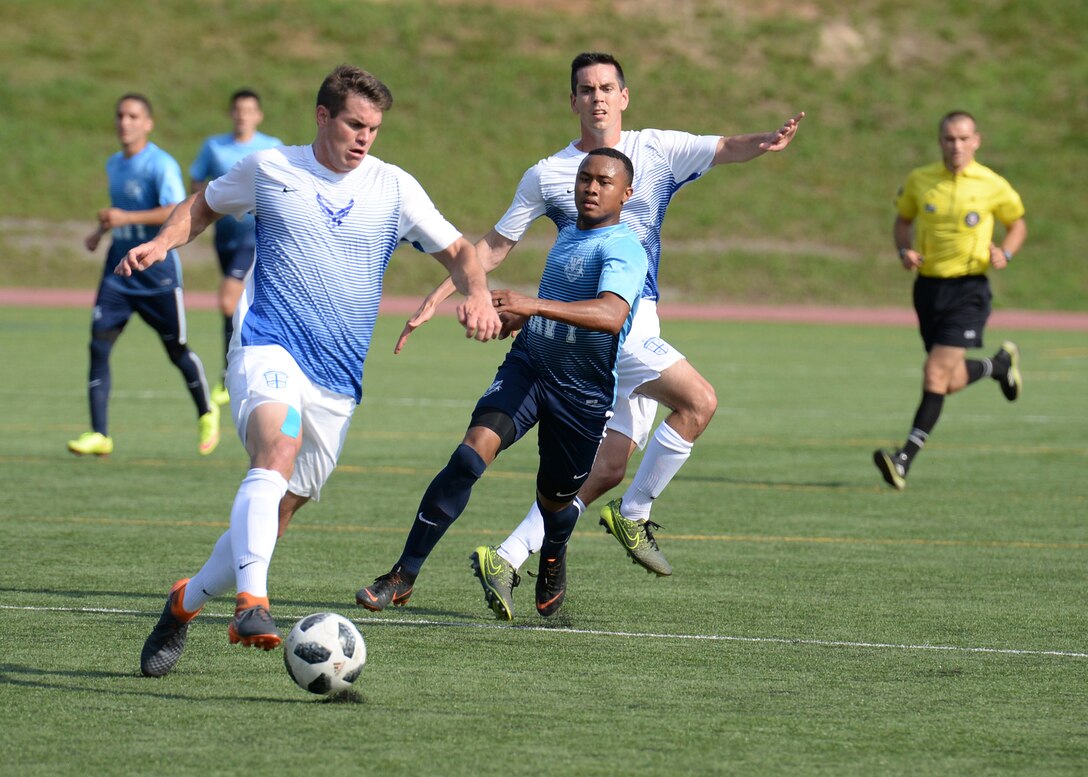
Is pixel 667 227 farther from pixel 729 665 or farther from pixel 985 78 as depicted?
pixel 729 665

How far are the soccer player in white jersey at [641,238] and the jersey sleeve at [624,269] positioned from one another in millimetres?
1089

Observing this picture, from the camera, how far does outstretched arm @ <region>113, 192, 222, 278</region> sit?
22.0 feet

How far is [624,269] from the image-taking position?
7180 millimetres

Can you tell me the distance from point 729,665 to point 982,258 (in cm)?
740

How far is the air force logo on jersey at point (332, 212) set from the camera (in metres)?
6.91

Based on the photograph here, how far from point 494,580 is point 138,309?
6.96 metres

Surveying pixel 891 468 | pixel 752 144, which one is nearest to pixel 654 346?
pixel 752 144

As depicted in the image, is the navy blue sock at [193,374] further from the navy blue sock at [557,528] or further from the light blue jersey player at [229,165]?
the navy blue sock at [557,528]

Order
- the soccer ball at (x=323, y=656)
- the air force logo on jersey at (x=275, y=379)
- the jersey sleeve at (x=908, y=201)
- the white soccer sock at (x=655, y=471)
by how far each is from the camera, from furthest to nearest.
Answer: the jersey sleeve at (x=908, y=201)
the white soccer sock at (x=655, y=471)
the air force logo on jersey at (x=275, y=379)
the soccer ball at (x=323, y=656)

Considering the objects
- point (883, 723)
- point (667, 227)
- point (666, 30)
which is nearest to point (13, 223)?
point (667, 227)

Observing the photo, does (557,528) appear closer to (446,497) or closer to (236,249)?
(446,497)

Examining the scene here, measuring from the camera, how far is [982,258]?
528 inches

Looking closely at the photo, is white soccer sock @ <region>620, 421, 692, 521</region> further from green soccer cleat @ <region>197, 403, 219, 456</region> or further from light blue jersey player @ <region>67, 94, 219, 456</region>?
green soccer cleat @ <region>197, 403, 219, 456</region>

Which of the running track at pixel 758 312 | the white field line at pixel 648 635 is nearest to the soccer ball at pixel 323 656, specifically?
the white field line at pixel 648 635
